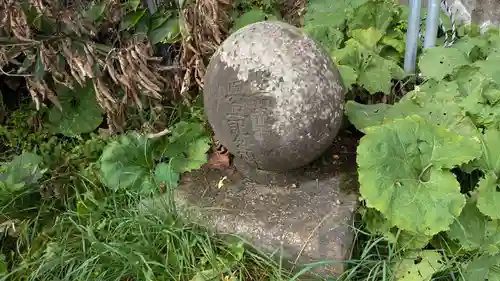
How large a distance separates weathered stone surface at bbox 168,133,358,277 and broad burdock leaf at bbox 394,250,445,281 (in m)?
0.26

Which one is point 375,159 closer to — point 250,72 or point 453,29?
point 250,72

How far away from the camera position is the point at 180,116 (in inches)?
136

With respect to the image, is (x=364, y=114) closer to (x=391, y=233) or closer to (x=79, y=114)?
(x=391, y=233)

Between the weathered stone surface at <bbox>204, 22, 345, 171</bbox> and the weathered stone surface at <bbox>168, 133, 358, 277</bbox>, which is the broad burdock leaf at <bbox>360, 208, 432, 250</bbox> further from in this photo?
the weathered stone surface at <bbox>204, 22, 345, 171</bbox>

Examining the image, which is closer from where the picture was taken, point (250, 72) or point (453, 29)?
point (250, 72)

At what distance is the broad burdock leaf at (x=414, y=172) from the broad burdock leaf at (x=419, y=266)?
0.16m

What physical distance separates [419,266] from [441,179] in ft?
1.38

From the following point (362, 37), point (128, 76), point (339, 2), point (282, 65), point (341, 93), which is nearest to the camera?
point (282, 65)

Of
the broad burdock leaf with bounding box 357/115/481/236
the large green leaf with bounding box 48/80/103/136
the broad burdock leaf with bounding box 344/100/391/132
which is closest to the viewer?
the broad burdock leaf with bounding box 357/115/481/236

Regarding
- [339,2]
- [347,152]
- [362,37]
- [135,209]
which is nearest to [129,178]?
[135,209]

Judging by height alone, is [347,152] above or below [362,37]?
below

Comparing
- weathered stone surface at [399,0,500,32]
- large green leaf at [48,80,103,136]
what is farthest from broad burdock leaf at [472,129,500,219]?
large green leaf at [48,80,103,136]

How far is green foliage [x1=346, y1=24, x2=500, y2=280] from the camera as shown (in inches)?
90.9

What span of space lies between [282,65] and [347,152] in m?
0.82
